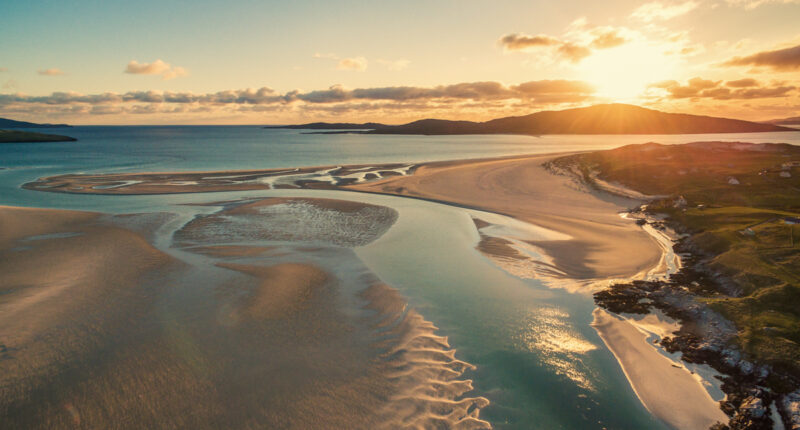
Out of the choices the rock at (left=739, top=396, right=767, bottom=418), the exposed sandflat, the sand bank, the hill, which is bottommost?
the sand bank

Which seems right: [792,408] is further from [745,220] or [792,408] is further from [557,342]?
[745,220]

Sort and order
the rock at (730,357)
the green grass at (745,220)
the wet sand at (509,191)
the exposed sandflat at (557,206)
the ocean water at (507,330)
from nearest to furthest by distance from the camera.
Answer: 1. the ocean water at (507,330)
2. the rock at (730,357)
3. the green grass at (745,220)
4. the exposed sandflat at (557,206)
5. the wet sand at (509,191)

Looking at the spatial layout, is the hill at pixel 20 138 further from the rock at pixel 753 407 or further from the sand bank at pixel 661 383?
the rock at pixel 753 407

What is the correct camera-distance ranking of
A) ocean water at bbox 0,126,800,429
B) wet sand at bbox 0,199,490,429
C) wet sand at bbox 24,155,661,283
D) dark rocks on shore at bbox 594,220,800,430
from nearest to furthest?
wet sand at bbox 0,199,490,429 < dark rocks on shore at bbox 594,220,800,430 < ocean water at bbox 0,126,800,429 < wet sand at bbox 24,155,661,283

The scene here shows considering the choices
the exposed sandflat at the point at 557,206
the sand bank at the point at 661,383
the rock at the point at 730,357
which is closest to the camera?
the sand bank at the point at 661,383

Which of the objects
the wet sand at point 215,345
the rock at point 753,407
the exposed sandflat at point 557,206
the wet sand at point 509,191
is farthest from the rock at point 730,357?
the wet sand at point 215,345

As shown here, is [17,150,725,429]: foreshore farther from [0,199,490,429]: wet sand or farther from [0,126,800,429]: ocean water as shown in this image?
[0,199,490,429]: wet sand

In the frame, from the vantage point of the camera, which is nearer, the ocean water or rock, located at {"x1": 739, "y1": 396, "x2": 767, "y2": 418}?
rock, located at {"x1": 739, "y1": 396, "x2": 767, "y2": 418}

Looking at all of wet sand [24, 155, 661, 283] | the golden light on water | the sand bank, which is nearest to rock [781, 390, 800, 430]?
the sand bank
